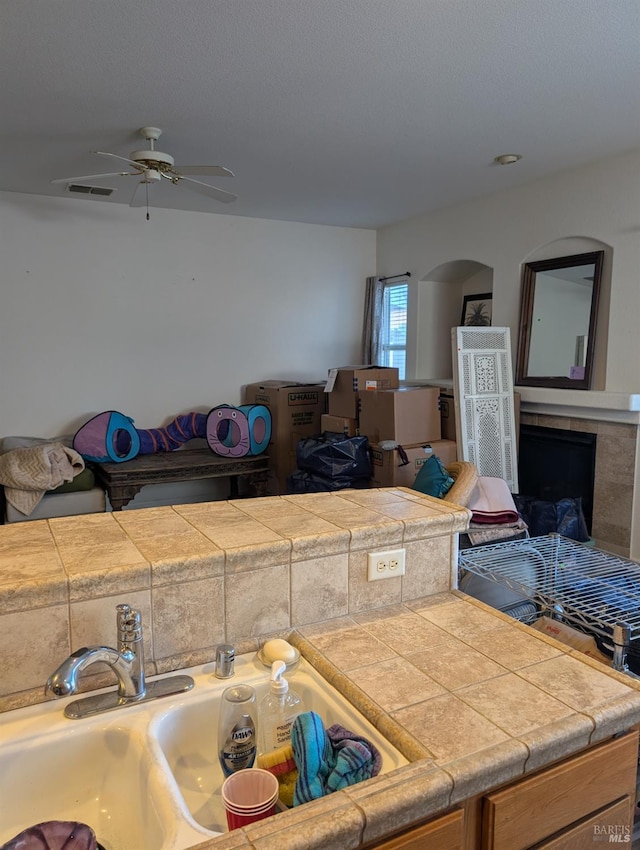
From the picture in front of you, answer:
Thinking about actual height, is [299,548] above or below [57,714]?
above

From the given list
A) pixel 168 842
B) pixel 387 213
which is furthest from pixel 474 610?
pixel 387 213

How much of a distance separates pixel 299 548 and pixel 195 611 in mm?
246

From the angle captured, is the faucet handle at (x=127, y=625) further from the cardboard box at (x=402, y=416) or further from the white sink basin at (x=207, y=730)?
the cardboard box at (x=402, y=416)

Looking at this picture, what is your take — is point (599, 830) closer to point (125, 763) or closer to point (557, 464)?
point (125, 763)

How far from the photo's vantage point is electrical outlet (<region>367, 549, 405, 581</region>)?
1.35 m

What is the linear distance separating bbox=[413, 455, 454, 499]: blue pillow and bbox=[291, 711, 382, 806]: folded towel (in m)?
2.22

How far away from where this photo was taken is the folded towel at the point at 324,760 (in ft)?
2.89

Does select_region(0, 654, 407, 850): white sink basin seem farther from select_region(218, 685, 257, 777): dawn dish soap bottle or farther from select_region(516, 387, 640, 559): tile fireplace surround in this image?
select_region(516, 387, 640, 559): tile fireplace surround

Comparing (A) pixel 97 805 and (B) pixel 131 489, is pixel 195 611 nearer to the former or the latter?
(A) pixel 97 805

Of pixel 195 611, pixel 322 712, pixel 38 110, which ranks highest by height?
pixel 38 110

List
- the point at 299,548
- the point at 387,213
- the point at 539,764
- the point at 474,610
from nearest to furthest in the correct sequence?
1. the point at 539,764
2. the point at 299,548
3. the point at 474,610
4. the point at 387,213

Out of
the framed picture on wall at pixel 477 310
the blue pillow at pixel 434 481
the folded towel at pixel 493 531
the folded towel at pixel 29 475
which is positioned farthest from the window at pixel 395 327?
the folded towel at pixel 29 475

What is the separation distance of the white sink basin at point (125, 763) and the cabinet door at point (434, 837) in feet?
0.29

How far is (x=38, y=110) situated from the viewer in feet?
9.75
